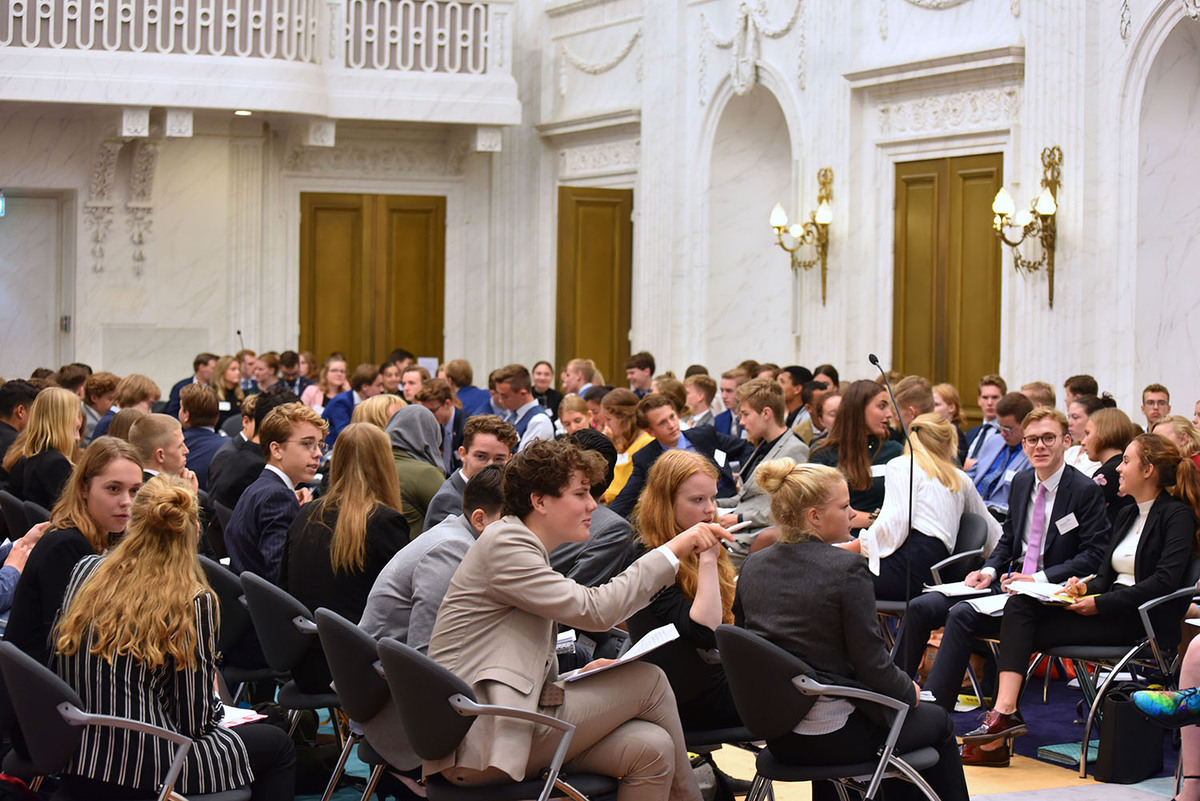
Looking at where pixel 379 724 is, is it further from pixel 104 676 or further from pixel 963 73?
pixel 963 73

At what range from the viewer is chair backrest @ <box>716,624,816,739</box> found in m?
3.88

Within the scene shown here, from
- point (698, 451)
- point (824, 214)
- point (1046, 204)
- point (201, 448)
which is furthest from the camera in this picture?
point (824, 214)

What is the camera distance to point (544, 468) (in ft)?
12.5

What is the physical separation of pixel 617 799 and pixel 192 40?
11.8 metres

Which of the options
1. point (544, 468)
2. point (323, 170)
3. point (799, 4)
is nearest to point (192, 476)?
point (544, 468)

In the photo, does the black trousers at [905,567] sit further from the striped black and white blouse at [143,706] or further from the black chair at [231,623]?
the striped black and white blouse at [143,706]

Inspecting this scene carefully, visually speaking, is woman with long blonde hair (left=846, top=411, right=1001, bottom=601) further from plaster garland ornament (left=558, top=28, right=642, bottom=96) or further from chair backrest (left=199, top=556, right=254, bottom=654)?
plaster garland ornament (left=558, top=28, right=642, bottom=96)

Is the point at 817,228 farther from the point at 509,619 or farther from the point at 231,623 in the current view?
the point at 509,619

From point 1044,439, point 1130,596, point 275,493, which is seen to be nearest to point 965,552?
point 1044,439

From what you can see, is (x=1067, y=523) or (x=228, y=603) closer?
(x=228, y=603)

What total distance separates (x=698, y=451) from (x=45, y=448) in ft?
10.7

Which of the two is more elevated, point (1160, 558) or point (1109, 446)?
point (1109, 446)

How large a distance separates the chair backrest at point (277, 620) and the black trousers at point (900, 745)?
1.57 meters

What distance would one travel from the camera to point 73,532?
4086 mm
